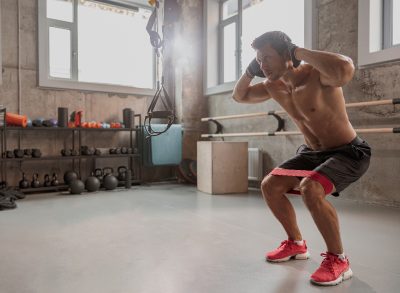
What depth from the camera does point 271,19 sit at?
552cm

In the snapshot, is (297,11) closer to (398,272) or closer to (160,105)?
(160,105)

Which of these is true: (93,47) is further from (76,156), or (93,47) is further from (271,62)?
(271,62)

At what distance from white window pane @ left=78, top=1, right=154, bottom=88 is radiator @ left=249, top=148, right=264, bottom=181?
2565mm

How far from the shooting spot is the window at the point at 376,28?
3.92 m

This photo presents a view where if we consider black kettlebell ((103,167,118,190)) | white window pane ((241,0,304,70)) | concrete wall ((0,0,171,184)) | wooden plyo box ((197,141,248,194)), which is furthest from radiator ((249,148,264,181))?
concrete wall ((0,0,171,184))

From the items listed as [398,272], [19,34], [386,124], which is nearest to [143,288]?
[398,272]

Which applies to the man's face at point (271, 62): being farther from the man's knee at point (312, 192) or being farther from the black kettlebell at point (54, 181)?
the black kettlebell at point (54, 181)

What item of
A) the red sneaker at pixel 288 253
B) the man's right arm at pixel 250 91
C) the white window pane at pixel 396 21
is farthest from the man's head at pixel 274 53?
the white window pane at pixel 396 21

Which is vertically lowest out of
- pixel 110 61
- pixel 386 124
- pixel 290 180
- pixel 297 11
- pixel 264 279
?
pixel 264 279

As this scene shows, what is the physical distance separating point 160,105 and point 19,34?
2.55 meters

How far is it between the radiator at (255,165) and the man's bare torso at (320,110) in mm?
3202

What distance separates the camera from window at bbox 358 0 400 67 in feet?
12.9

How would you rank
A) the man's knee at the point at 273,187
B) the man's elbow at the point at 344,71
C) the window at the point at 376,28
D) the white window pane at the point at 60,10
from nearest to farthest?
the man's elbow at the point at 344,71 → the man's knee at the point at 273,187 → the window at the point at 376,28 → the white window pane at the point at 60,10

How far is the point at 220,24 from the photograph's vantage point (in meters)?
6.57
